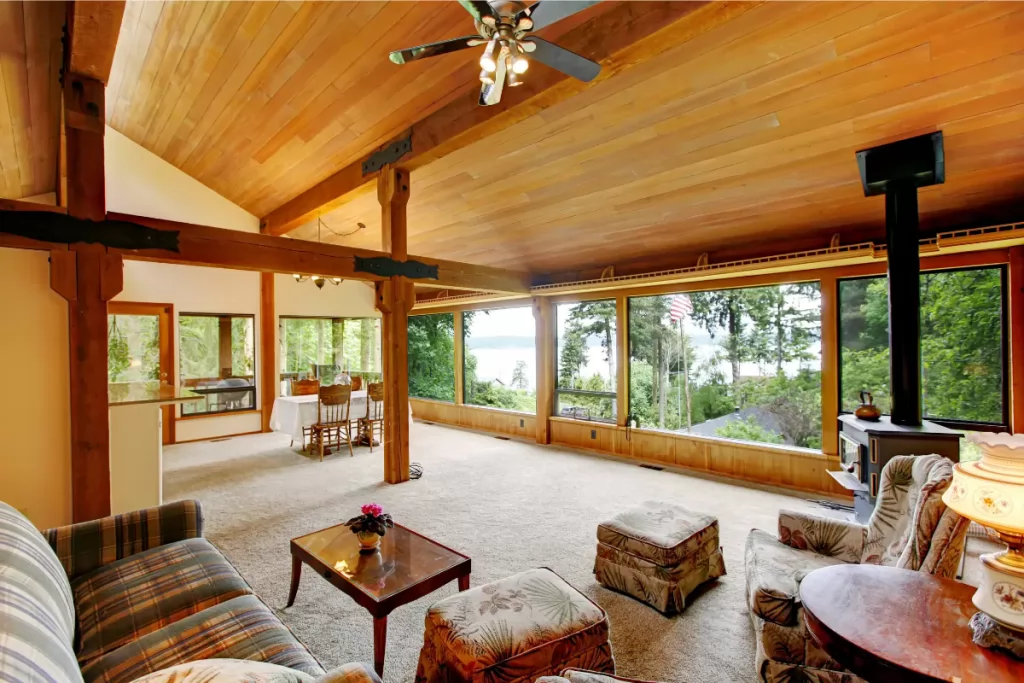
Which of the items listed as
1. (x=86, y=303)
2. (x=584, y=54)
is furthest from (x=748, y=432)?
(x=86, y=303)

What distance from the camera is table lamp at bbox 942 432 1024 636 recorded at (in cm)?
128

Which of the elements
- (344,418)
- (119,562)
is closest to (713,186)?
(119,562)

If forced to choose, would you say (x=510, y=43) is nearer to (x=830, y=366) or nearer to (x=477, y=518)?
(x=477, y=518)

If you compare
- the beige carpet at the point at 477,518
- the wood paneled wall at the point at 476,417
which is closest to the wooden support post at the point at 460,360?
the wood paneled wall at the point at 476,417

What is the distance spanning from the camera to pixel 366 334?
9.11m

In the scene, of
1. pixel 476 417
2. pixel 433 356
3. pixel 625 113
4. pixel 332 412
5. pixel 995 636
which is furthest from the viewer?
pixel 433 356

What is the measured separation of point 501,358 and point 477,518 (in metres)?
4.00

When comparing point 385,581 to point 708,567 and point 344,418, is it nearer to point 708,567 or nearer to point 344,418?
point 708,567

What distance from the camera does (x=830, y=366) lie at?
4305mm

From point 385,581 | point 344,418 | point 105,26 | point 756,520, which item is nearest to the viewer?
point 385,581

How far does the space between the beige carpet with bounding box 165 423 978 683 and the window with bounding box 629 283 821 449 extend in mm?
736

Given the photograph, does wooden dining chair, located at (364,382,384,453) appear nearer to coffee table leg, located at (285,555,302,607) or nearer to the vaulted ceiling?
the vaulted ceiling

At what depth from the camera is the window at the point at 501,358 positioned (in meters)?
7.15

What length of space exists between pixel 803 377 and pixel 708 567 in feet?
8.96
